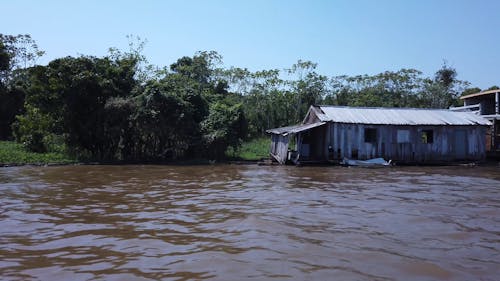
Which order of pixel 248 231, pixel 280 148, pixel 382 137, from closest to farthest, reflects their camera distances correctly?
pixel 248 231
pixel 382 137
pixel 280 148

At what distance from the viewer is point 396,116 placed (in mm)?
24453

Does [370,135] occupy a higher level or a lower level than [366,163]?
higher

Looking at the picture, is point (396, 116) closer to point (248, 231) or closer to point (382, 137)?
point (382, 137)

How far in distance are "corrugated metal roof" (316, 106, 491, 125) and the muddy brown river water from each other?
28.4 ft

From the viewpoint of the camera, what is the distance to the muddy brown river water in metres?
5.75

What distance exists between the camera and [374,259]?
6.18 meters

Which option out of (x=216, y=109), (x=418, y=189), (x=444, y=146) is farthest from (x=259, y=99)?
(x=418, y=189)

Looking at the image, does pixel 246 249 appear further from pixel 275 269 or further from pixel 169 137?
pixel 169 137

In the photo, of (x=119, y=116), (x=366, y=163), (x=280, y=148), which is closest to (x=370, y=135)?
(x=366, y=163)

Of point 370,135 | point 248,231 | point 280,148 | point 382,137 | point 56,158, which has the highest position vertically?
point 370,135

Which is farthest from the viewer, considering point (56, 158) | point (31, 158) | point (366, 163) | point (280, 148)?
point (280, 148)

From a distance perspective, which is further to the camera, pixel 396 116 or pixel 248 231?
pixel 396 116

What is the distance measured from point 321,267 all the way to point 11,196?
9.68 m

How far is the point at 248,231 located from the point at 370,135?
17153 mm
